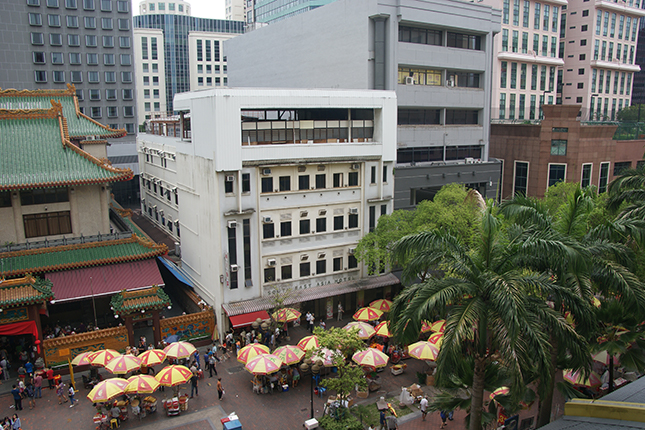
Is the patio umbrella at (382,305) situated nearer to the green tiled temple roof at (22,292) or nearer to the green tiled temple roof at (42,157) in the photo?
the green tiled temple roof at (42,157)

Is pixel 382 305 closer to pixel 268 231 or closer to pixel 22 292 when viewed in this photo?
pixel 268 231

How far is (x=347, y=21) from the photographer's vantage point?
44.9 m

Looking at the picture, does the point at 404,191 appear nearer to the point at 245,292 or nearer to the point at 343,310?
the point at 343,310

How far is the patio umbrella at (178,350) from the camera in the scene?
28.9m

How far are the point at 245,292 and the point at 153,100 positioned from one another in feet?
325

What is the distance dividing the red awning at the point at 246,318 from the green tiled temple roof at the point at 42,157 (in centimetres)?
1256

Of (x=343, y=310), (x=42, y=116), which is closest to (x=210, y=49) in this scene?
(x=42, y=116)

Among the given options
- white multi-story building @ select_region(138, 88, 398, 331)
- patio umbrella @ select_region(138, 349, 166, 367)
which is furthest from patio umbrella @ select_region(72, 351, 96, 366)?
white multi-story building @ select_region(138, 88, 398, 331)

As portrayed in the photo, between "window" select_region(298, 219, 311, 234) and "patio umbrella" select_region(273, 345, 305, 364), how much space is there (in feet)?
34.0

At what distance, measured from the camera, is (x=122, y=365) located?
26.8 meters

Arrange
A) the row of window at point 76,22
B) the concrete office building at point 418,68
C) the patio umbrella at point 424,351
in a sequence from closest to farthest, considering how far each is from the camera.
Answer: the patio umbrella at point 424,351 → the concrete office building at point 418,68 → the row of window at point 76,22

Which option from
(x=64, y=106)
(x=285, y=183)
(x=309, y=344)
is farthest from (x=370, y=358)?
(x=64, y=106)

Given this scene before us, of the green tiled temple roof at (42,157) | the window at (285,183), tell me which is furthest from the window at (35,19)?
the window at (285,183)

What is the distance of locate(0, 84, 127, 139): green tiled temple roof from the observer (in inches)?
1606
